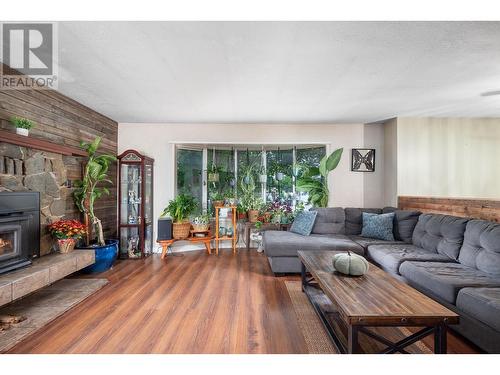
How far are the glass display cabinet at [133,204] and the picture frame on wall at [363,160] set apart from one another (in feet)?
12.0

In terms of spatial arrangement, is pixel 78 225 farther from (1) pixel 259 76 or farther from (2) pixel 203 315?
(1) pixel 259 76

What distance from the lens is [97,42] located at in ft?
6.74

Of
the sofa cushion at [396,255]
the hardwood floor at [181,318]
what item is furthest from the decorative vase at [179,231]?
the sofa cushion at [396,255]

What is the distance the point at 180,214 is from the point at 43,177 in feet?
6.36

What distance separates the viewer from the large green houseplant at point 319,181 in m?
4.38

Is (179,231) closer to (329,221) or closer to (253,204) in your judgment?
(253,204)

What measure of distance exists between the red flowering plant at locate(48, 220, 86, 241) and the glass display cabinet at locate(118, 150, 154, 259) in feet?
3.61

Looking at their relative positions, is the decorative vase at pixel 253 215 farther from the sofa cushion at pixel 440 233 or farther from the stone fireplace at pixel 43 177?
the stone fireplace at pixel 43 177

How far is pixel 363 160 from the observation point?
4.66 metres

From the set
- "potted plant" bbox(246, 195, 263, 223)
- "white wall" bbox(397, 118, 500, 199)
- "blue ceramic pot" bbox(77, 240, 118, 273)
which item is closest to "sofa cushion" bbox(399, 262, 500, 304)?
"white wall" bbox(397, 118, 500, 199)

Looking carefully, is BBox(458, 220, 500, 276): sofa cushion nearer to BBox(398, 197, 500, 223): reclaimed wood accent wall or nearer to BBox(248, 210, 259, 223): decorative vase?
BBox(398, 197, 500, 223): reclaimed wood accent wall

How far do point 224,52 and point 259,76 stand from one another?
0.58 meters

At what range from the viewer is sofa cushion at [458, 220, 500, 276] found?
7.20ft

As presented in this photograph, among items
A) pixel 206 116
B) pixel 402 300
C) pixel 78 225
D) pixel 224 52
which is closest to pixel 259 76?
pixel 224 52
